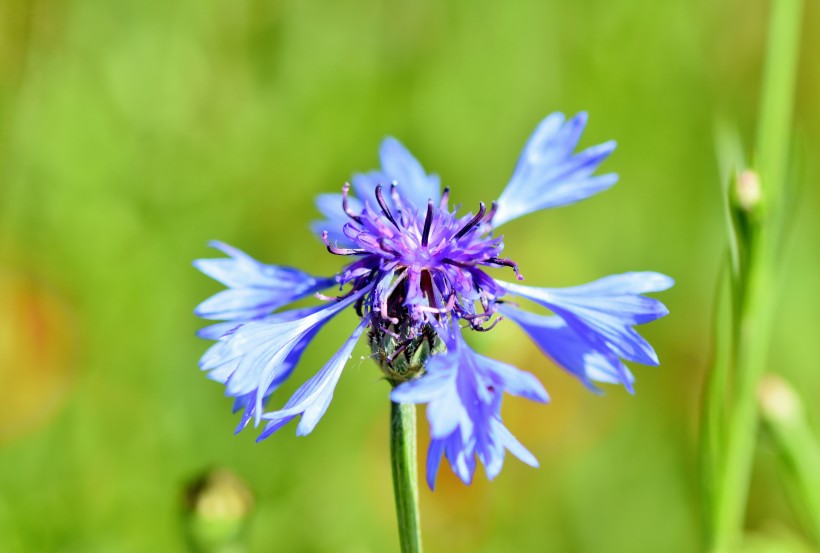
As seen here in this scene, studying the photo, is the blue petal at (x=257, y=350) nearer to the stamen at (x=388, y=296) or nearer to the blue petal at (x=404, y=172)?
the stamen at (x=388, y=296)

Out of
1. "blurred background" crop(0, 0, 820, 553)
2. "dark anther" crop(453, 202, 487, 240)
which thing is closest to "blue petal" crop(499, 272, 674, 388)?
"dark anther" crop(453, 202, 487, 240)

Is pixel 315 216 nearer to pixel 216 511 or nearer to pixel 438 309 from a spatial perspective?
pixel 216 511

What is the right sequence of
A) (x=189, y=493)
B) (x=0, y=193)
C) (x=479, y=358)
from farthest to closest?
(x=0, y=193) < (x=189, y=493) < (x=479, y=358)

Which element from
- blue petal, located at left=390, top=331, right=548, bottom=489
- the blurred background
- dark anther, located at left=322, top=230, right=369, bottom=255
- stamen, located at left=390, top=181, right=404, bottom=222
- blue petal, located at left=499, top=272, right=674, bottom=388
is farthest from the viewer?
the blurred background

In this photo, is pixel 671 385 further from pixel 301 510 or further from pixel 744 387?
pixel 744 387

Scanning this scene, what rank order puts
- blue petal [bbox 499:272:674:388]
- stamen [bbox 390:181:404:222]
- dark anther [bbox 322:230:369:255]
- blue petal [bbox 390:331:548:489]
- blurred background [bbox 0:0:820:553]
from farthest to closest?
blurred background [bbox 0:0:820:553] < stamen [bbox 390:181:404:222] < dark anther [bbox 322:230:369:255] < blue petal [bbox 499:272:674:388] < blue petal [bbox 390:331:548:489]

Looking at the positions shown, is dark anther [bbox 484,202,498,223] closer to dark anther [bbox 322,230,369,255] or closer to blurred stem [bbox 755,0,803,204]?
dark anther [bbox 322,230,369,255]

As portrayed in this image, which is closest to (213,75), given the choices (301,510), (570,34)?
(570,34)

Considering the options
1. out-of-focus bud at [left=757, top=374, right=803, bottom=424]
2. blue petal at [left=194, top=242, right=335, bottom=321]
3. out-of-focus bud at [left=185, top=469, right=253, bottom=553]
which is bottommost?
out-of-focus bud at [left=757, top=374, right=803, bottom=424]
